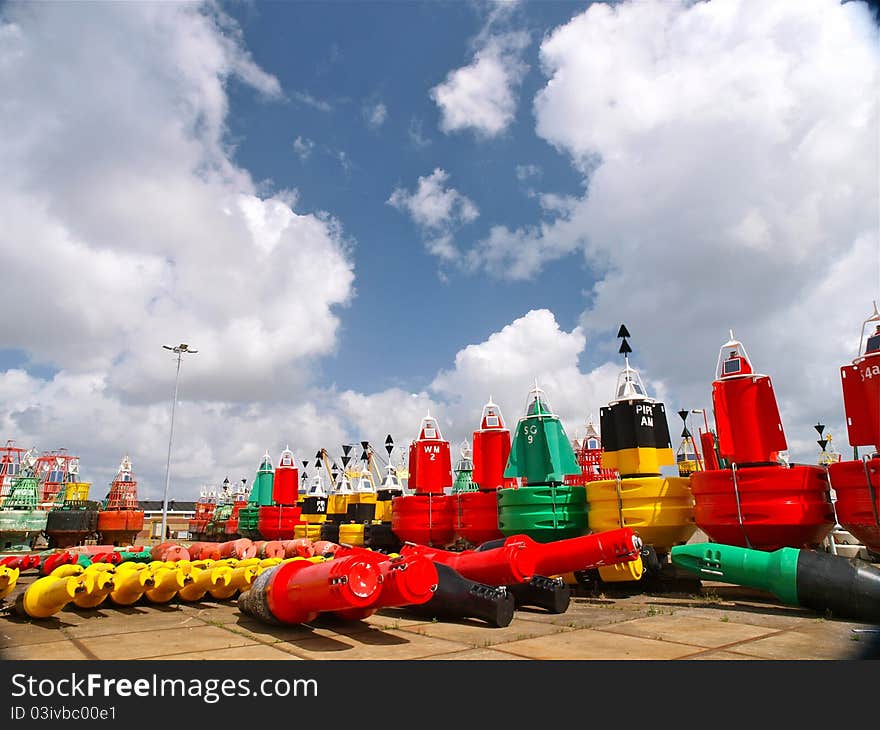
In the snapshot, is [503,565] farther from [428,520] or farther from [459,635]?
[428,520]

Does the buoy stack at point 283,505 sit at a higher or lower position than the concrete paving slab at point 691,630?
higher

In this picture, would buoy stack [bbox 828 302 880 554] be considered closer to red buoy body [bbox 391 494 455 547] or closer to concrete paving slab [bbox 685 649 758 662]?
concrete paving slab [bbox 685 649 758 662]

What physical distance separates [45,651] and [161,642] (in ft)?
4.22

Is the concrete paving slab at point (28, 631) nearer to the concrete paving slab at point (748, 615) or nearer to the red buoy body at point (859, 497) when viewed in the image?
the concrete paving slab at point (748, 615)

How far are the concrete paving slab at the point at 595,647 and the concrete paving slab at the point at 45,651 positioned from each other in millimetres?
5107

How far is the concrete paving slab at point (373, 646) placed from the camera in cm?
679

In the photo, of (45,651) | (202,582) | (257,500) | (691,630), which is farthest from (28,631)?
(257,500)

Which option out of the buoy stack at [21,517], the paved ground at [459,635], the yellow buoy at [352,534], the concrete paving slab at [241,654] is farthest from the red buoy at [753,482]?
the buoy stack at [21,517]

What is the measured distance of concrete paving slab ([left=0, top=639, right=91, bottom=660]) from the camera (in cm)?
673

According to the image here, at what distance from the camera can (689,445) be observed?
49.0 metres

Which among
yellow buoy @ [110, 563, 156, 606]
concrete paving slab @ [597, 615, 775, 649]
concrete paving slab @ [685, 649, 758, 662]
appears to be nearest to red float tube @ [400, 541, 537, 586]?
concrete paving slab @ [597, 615, 775, 649]

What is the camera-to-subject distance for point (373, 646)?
7270 mm
